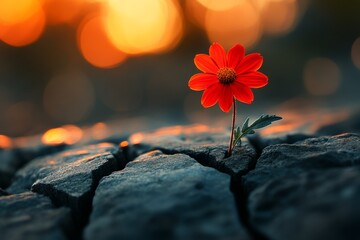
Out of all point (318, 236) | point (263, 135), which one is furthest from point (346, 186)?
point (263, 135)

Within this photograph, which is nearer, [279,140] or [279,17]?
[279,140]

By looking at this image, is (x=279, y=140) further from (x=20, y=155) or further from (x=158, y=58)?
(x=158, y=58)

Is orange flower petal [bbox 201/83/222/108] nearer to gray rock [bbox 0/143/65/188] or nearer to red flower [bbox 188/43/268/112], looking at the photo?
red flower [bbox 188/43/268/112]

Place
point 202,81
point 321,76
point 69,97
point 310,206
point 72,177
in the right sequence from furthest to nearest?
point 69,97, point 321,76, point 202,81, point 72,177, point 310,206

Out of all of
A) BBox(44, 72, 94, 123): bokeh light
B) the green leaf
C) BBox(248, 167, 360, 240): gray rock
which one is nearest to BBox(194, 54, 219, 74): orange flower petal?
the green leaf

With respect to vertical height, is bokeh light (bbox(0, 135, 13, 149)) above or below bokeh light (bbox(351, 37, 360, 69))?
below

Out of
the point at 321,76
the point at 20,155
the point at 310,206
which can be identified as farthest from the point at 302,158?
the point at 321,76

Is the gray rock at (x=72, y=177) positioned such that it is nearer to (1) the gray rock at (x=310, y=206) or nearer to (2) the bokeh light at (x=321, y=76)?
(1) the gray rock at (x=310, y=206)
